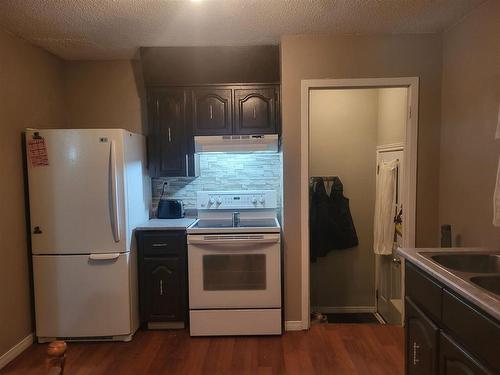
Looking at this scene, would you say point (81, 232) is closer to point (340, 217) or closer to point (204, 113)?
point (204, 113)

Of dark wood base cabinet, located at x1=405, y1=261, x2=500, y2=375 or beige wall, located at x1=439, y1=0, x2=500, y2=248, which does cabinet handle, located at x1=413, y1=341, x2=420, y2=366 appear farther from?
beige wall, located at x1=439, y1=0, x2=500, y2=248

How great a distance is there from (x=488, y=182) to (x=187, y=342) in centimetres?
242

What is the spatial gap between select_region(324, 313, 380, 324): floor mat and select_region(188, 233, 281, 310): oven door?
1.34 metres

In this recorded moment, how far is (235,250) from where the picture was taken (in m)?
2.79

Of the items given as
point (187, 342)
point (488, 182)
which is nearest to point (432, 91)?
point (488, 182)

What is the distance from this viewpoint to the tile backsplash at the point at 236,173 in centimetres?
340

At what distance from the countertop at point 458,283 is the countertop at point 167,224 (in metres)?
1.75

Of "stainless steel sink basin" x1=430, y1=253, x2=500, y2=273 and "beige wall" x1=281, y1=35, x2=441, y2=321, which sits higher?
"beige wall" x1=281, y1=35, x2=441, y2=321

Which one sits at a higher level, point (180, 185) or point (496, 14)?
point (496, 14)

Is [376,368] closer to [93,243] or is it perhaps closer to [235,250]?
[235,250]

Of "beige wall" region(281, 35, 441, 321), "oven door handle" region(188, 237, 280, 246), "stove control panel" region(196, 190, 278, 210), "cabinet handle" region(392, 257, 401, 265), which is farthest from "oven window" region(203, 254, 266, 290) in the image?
"cabinet handle" region(392, 257, 401, 265)

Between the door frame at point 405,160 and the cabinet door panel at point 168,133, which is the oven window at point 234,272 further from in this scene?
the cabinet door panel at point 168,133

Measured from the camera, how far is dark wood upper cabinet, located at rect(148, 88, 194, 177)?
3.13m

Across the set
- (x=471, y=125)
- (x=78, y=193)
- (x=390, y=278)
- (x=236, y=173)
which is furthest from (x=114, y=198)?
(x=390, y=278)
